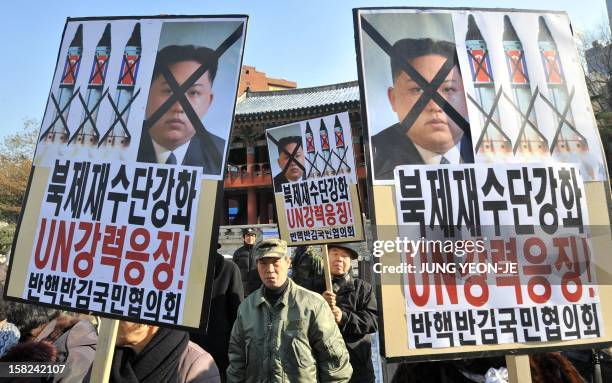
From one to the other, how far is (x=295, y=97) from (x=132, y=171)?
2093cm

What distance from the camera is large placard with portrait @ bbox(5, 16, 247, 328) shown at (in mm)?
1407

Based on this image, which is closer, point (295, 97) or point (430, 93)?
point (430, 93)

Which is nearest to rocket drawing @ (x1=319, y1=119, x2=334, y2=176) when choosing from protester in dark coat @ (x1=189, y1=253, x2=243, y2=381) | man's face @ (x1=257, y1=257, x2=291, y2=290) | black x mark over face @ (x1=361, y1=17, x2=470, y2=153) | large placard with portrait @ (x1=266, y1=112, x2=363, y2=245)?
large placard with portrait @ (x1=266, y1=112, x2=363, y2=245)

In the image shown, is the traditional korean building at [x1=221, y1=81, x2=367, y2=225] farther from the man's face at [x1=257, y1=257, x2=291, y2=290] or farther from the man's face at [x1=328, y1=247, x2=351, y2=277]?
the man's face at [x1=257, y1=257, x2=291, y2=290]

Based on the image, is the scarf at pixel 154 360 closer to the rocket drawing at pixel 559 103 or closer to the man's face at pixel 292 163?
the rocket drawing at pixel 559 103

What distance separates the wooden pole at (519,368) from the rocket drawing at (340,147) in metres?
2.41

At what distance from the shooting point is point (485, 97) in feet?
5.20

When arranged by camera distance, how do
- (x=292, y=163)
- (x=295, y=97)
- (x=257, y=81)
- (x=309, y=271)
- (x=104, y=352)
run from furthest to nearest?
1. (x=257, y=81)
2. (x=295, y=97)
3. (x=292, y=163)
4. (x=309, y=271)
5. (x=104, y=352)

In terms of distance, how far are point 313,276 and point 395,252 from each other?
198cm

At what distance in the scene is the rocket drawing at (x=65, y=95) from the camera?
5.35 feet

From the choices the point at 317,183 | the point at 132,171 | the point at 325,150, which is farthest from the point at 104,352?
the point at 325,150

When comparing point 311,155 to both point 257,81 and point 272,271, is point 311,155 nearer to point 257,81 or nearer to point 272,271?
point 272,271

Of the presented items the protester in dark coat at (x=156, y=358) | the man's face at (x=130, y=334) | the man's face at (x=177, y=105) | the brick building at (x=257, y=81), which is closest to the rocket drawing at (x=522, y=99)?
the man's face at (x=177, y=105)

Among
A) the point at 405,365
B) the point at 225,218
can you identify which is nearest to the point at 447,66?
the point at 405,365
